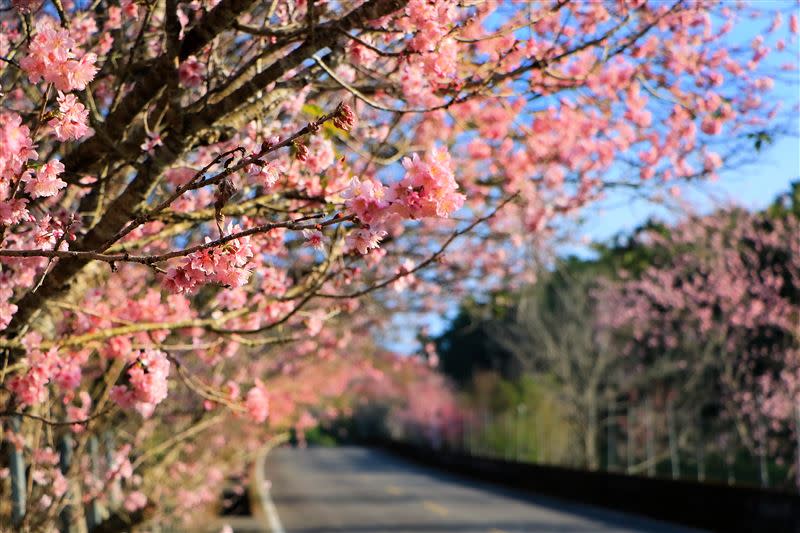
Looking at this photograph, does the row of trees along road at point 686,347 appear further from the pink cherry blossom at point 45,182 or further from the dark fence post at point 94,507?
the pink cherry blossom at point 45,182

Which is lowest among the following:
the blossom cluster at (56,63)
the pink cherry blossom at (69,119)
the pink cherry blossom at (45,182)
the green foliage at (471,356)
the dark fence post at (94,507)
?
the dark fence post at (94,507)

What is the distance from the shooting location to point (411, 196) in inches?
102

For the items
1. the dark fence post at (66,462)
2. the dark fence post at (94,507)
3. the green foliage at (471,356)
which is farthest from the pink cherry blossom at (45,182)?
the green foliage at (471,356)

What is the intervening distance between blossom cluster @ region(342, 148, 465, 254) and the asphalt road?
14930 mm

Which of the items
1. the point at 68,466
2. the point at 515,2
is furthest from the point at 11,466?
the point at 515,2

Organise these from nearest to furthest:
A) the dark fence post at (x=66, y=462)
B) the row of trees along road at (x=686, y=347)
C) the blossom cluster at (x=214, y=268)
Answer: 1. the blossom cluster at (x=214, y=268)
2. the dark fence post at (x=66, y=462)
3. the row of trees along road at (x=686, y=347)

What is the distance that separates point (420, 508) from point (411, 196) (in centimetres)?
1931

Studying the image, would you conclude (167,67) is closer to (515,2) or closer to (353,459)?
(515,2)

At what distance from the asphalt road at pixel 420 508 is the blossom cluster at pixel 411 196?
14.9 meters

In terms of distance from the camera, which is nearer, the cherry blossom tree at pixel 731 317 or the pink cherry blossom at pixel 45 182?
the pink cherry blossom at pixel 45 182

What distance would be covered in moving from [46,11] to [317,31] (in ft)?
12.4

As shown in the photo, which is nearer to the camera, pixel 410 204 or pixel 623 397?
pixel 410 204

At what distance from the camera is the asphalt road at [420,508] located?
17531mm

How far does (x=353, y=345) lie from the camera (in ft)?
67.0
